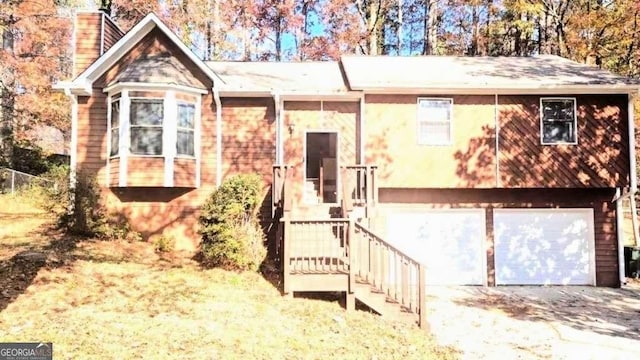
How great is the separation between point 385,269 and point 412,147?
15.7 feet

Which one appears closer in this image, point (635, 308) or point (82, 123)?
point (635, 308)

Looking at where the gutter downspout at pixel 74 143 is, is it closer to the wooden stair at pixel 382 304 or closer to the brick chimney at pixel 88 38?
the brick chimney at pixel 88 38

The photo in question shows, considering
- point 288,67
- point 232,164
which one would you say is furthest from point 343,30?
point 232,164

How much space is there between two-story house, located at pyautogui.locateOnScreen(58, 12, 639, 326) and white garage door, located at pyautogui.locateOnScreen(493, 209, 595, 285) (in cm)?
3

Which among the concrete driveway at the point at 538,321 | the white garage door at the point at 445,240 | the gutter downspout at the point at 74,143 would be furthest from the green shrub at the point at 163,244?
the concrete driveway at the point at 538,321

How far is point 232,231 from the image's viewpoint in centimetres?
977

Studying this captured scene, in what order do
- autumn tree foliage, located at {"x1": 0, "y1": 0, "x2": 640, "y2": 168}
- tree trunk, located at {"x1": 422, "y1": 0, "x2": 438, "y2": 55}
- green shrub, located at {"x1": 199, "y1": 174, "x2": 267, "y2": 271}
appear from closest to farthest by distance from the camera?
green shrub, located at {"x1": 199, "y1": 174, "x2": 267, "y2": 271} < autumn tree foliage, located at {"x1": 0, "y1": 0, "x2": 640, "y2": 168} < tree trunk, located at {"x1": 422, "y1": 0, "x2": 438, "y2": 55}

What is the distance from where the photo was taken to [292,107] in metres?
12.4

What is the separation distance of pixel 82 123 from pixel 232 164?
4.38 m

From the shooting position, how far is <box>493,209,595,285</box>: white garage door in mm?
12328

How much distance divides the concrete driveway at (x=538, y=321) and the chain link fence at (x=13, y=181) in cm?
1604

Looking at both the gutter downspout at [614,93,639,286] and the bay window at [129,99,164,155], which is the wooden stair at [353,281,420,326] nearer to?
the bay window at [129,99,164,155]

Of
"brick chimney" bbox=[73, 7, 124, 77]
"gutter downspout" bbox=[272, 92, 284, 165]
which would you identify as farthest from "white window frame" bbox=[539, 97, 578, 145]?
"brick chimney" bbox=[73, 7, 124, 77]

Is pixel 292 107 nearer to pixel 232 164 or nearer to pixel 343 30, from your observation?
pixel 232 164
